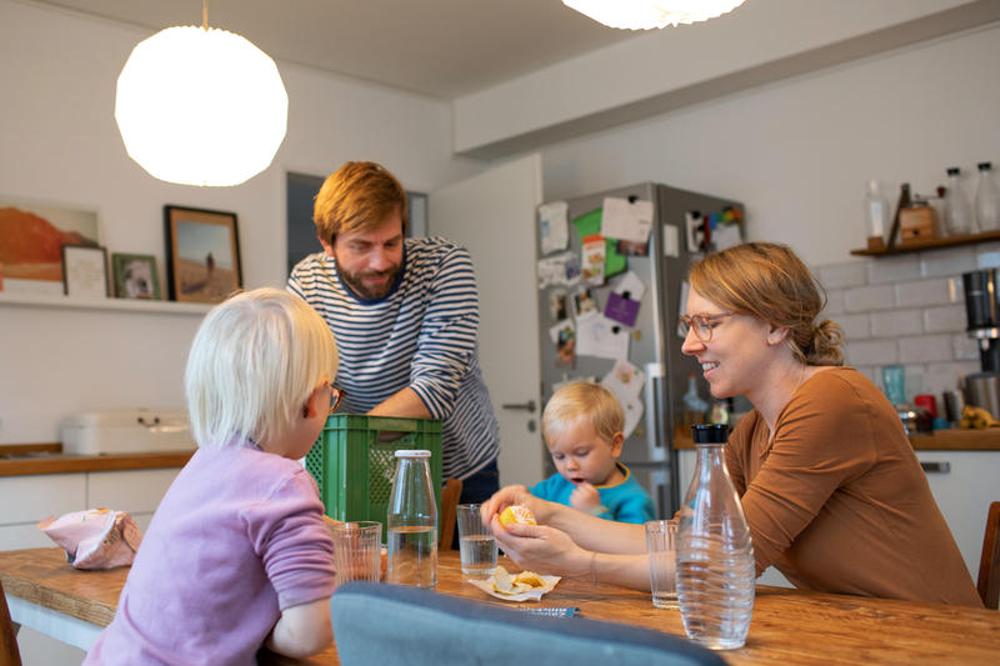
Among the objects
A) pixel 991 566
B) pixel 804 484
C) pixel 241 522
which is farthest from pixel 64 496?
pixel 991 566

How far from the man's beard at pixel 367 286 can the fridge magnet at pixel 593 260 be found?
237cm

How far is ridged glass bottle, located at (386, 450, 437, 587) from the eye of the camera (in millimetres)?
1451

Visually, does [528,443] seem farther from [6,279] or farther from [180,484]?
[180,484]

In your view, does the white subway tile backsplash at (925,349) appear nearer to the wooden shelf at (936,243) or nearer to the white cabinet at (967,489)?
the wooden shelf at (936,243)

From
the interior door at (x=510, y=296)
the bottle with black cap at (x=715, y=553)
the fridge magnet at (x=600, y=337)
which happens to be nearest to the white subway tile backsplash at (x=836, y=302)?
the fridge magnet at (x=600, y=337)

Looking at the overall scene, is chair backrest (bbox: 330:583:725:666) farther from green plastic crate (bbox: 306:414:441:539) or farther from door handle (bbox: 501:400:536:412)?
door handle (bbox: 501:400:536:412)

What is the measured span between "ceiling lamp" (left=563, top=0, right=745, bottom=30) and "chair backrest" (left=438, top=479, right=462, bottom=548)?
1.05 metres

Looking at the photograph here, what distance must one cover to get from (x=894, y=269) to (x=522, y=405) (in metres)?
1.76

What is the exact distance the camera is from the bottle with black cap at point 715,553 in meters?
1.08

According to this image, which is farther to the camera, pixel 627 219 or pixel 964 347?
pixel 627 219

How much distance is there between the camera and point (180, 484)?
3.94 feet

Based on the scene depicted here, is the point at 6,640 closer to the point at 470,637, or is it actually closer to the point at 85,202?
the point at 470,637

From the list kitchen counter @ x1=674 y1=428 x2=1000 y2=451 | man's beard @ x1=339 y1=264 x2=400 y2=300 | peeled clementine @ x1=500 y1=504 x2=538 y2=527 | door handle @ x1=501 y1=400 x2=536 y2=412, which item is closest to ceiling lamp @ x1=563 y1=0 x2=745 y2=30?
man's beard @ x1=339 y1=264 x2=400 y2=300

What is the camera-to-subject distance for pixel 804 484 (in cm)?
143
